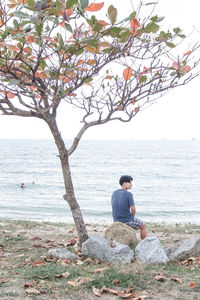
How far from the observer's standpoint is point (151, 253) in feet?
20.1

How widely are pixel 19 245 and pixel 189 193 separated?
32173 mm

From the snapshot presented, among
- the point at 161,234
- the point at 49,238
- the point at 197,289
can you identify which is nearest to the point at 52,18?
the point at 197,289

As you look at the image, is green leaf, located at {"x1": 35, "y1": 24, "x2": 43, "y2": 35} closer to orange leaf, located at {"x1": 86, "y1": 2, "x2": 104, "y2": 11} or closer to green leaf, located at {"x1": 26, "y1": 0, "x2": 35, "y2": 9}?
green leaf, located at {"x1": 26, "y1": 0, "x2": 35, "y2": 9}

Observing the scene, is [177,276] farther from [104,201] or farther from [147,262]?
[104,201]

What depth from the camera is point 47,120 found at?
6.77 meters

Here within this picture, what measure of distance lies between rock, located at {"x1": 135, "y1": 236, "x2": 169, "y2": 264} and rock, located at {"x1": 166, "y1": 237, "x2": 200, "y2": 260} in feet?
0.75

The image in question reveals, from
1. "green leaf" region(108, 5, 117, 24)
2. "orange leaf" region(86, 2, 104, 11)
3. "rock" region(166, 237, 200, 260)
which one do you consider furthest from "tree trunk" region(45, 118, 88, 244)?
"orange leaf" region(86, 2, 104, 11)

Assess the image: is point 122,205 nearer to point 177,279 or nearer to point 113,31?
point 177,279

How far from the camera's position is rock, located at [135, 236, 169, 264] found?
19.8 feet

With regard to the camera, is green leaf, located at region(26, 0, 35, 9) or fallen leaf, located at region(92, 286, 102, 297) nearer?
green leaf, located at region(26, 0, 35, 9)

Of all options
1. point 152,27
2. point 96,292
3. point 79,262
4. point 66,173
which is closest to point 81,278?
point 96,292

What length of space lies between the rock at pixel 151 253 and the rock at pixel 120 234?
0.82 metres

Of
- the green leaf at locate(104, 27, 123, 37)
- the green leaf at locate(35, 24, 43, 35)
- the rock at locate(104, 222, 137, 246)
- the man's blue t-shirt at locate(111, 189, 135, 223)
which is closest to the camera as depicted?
the green leaf at locate(35, 24, 43, 35)

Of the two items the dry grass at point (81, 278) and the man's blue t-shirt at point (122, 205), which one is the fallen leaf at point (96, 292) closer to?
the dry grass at point (81, 278)
